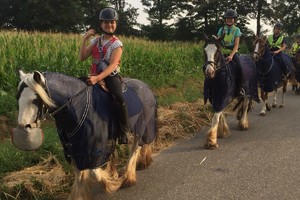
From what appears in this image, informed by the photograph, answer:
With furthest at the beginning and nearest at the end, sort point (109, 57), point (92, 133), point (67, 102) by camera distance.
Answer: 1. point (109, 57)
2. point (92, 133)
3. point (67, 102)

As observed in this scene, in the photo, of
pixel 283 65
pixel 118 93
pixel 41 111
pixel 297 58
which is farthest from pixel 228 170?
pixel 297 58

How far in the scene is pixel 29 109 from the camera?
3.19m

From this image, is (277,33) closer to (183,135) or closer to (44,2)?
(183,135)

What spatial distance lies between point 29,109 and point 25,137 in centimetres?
26

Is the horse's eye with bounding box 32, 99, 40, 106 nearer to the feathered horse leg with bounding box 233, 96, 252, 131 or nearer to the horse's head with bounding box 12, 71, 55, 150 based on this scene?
the horse's head with bounding box 12, 71, 55, 150

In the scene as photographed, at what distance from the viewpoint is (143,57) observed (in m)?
12.4

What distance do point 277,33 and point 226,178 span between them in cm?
681

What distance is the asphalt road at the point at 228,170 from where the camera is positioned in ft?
14.9

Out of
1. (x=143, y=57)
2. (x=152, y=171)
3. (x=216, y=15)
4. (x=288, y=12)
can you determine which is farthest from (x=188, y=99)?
(x=288, y=12)

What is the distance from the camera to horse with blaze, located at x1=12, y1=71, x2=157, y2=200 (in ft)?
10.5

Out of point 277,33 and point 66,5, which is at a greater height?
point 66,5

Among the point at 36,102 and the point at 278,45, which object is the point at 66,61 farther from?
the point at 278,45

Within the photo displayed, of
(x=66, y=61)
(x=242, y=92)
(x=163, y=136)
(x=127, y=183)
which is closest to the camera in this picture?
(x=127, y=183)

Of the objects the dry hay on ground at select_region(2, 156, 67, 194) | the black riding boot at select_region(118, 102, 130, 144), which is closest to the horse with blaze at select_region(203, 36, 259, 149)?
the black riding boot at select_region(118, 102, 130, 144)
